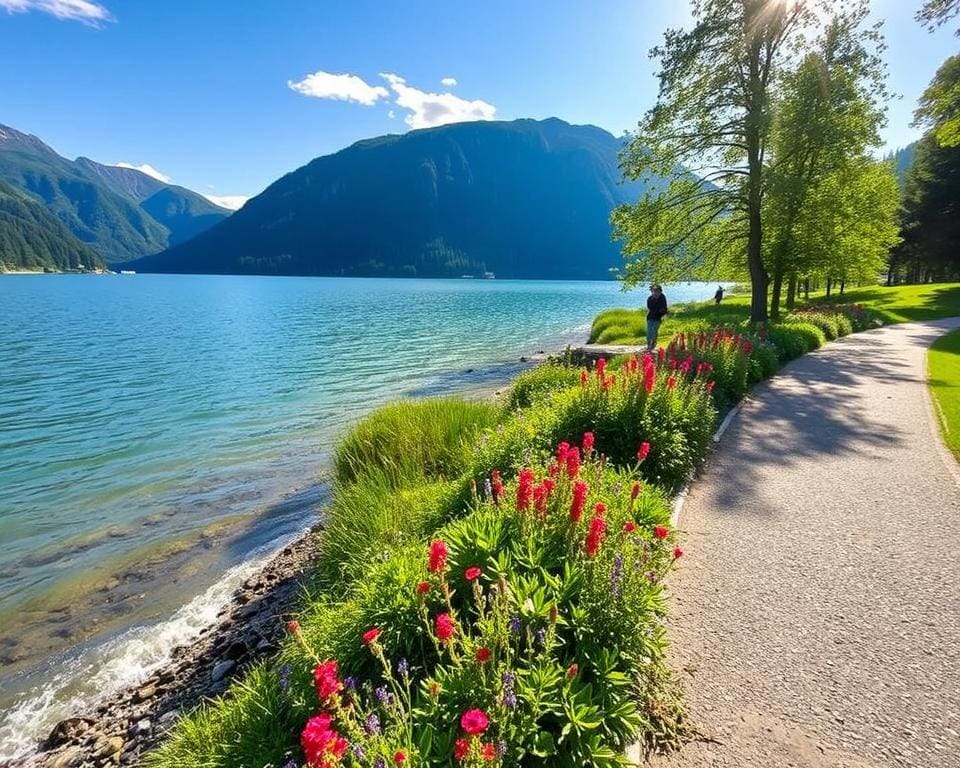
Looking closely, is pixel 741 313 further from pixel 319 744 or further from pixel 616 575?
pixel 319 744

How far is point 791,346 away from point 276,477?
1738 centimetres

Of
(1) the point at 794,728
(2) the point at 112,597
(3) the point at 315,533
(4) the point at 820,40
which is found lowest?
(2) the point at 112,597

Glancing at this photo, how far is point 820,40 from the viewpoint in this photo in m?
21.9

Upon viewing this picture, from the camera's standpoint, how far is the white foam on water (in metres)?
5.90

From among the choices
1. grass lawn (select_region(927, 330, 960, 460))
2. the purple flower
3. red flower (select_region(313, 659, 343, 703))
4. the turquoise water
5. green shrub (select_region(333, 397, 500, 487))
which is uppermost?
red flower (select_region(313, 659, 343, 703))

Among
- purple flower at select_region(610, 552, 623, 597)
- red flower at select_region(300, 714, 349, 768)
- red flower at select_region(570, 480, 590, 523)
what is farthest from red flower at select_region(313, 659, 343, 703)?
red flower at select_region(570, 480, 590, 523)

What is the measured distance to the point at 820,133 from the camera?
20.1 metres

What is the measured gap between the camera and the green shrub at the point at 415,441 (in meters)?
8.91

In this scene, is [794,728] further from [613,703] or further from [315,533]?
[315,533]

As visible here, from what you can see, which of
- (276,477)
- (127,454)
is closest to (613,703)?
(276,477)

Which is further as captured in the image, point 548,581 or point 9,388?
point 9,388

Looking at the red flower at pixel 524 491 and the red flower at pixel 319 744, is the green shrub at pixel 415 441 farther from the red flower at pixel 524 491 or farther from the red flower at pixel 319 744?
the red flower at pixel 319 744

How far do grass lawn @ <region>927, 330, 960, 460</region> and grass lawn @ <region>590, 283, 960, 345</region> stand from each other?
7482 mm

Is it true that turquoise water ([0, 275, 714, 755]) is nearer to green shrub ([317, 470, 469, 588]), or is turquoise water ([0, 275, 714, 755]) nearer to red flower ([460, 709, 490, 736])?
green shrub ([317, 470, 469, 588])
